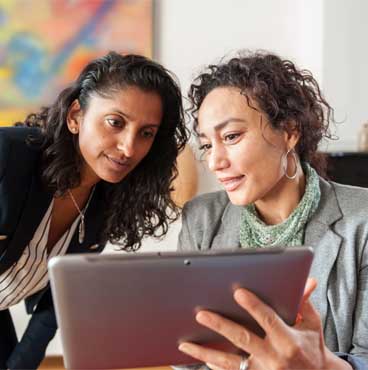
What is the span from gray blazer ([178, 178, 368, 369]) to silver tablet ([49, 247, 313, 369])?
395 millimetres

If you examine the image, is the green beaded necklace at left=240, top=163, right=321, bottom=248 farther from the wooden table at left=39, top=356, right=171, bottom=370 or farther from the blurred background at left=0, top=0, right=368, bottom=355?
the wooden table at left=39, top=356, right=171, bottom=370

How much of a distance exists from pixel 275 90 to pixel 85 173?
0.60m

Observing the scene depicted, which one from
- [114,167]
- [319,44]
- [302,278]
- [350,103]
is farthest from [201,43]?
[302,278]

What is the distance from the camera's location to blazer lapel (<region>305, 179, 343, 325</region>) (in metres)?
1.15

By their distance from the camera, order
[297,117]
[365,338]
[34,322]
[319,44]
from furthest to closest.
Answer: [319,44]
[34,322]
[297,117]
[365,338]

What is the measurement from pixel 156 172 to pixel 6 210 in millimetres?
467

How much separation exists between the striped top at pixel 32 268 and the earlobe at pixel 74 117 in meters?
0.21

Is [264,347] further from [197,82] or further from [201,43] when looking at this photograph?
[201,43]

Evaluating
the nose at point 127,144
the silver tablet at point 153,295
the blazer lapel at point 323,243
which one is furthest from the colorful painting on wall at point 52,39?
the silver tablet at point 153,295

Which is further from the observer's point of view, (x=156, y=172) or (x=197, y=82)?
(x=156, y=172)

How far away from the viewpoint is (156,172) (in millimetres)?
1512

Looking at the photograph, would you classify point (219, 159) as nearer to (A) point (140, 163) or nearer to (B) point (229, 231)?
(B) point (229, 231)

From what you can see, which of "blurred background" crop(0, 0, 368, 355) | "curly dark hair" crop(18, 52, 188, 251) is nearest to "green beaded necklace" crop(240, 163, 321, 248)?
"curly dark hair" crop(18, 52, 188, 251)

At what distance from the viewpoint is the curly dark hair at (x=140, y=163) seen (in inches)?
51.7
